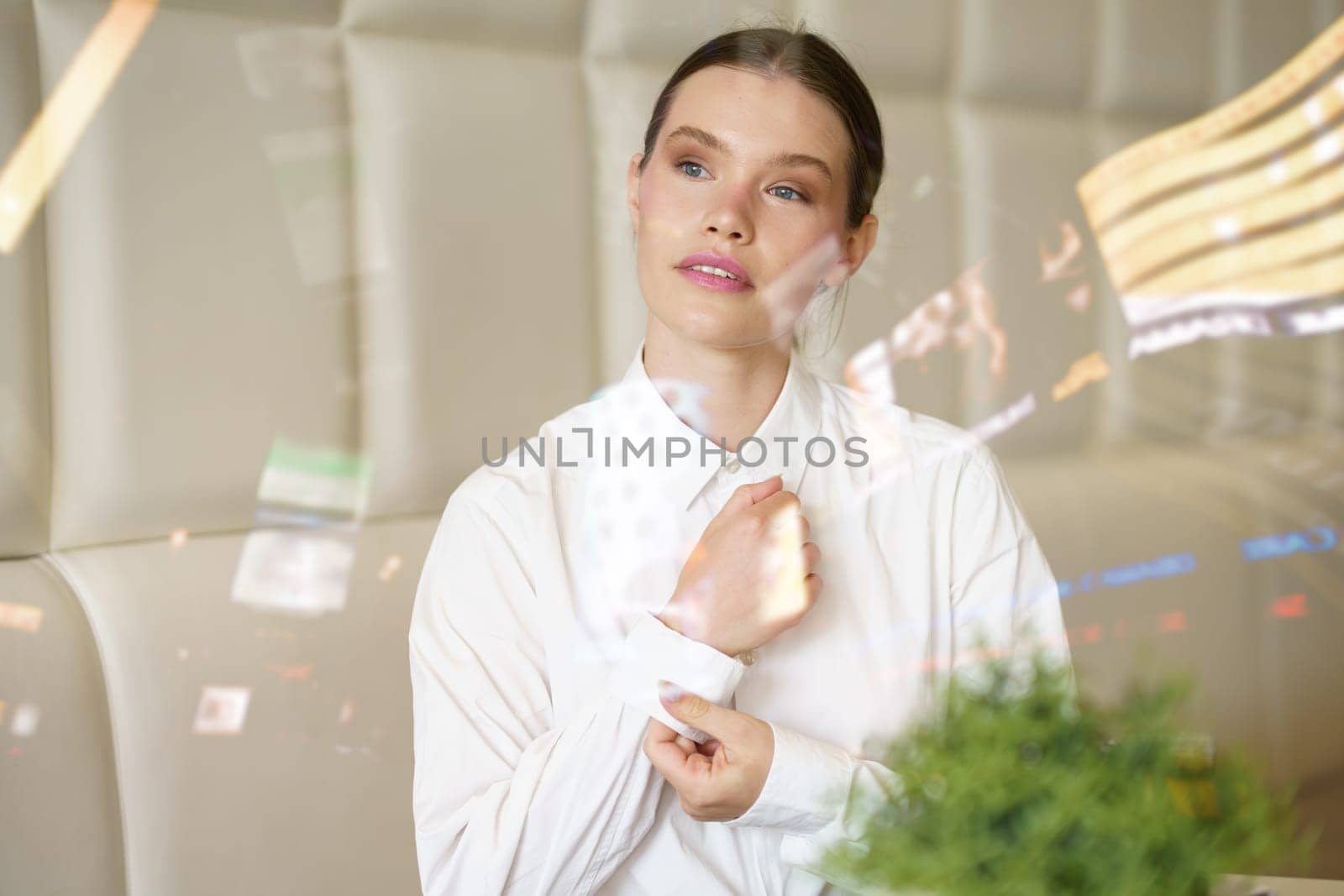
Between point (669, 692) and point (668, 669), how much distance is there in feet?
0.04

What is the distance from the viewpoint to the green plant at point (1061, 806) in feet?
1.08

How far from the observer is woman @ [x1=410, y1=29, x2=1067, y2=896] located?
0.59 meters

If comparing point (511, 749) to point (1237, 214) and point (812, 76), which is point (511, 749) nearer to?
point (812, 76)

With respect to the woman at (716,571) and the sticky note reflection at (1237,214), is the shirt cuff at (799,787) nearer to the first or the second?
the woman at (716,571)

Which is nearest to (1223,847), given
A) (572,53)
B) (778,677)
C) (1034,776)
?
(1034,776)

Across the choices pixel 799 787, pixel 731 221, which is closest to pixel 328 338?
pixel 731 221

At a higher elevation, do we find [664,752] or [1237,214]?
[1237,214]

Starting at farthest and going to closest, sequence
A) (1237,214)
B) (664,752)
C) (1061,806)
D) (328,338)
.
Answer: (1237,214) < (328,338) < (664,752) < (1061,806)

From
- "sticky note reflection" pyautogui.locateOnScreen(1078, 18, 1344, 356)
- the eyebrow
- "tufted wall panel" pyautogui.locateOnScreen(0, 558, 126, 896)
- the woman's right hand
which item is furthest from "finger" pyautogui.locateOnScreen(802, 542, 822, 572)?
"sticky note reflection" pyautogui.locateOnScreen(1078, 18, 1344, 356)

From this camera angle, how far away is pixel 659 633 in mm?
597

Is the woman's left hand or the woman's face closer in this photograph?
the woman's left hand

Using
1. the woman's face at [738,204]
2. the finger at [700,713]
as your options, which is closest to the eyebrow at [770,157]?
the woman's face at [738,204]

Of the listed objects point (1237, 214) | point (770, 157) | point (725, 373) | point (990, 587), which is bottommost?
point (990, 587)

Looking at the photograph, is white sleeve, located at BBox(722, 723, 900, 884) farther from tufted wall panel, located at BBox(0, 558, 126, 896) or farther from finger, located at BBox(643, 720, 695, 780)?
tufted wall panel, located at BBox(0, 558, 126, 896)
